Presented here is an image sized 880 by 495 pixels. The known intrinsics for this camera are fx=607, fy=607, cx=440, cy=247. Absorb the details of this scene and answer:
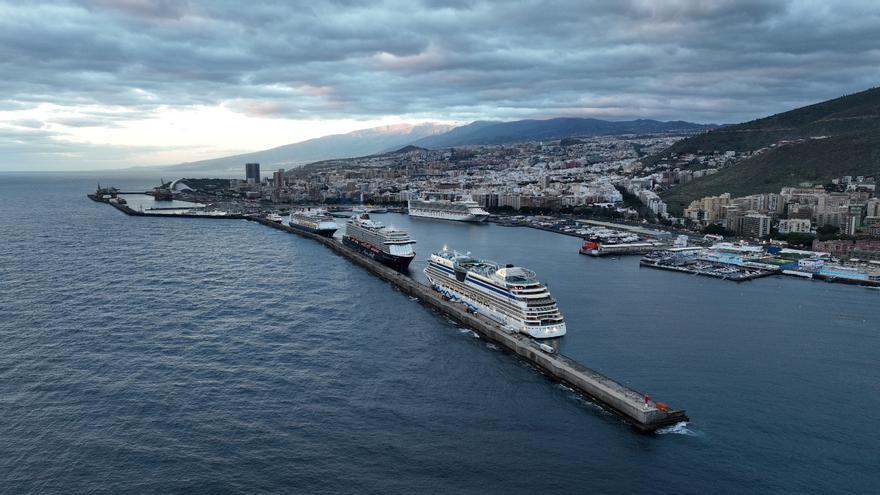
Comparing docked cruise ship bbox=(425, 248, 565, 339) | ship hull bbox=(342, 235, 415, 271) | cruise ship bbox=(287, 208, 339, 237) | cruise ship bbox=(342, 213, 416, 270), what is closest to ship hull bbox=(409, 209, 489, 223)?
cruise ship bbox=(287, 208, 339, 237)

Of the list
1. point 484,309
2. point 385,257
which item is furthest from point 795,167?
point 484,309

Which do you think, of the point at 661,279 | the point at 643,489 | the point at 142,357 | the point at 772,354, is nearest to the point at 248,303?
the point at 142,357

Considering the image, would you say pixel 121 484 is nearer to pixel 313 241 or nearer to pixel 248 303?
pixel 248 303

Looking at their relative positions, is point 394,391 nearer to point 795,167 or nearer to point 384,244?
point 384,244

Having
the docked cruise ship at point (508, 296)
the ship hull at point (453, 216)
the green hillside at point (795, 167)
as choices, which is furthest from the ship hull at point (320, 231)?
the green hillside at point (795, 167)

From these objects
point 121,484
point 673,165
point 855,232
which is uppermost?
point 673,165

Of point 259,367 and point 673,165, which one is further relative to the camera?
point 673,165

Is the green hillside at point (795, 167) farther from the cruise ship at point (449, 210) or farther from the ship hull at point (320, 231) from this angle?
the ship hull at point (320, 231)
